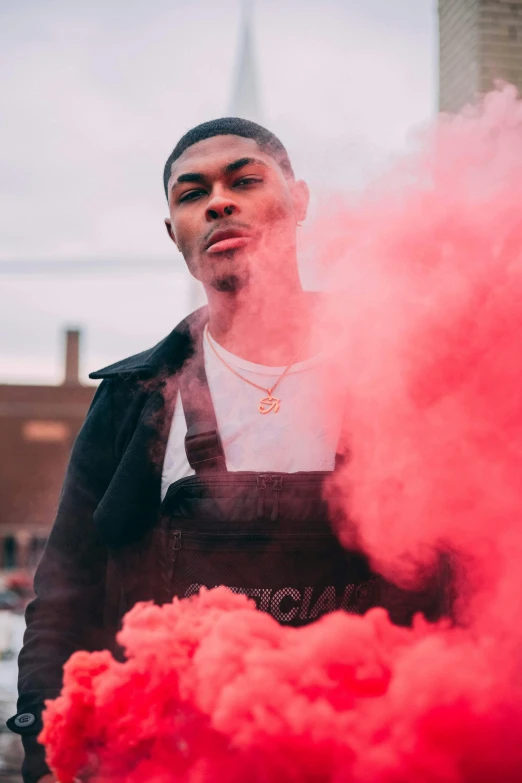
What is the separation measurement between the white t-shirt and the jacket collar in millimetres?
151

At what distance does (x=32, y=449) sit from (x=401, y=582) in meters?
31.4

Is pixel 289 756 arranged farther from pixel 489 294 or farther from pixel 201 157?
pixel 201 157

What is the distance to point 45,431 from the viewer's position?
31703 millimetres

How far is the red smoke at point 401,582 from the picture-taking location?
3.85 ft

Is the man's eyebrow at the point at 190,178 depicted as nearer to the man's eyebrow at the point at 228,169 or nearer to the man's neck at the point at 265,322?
the man's eyebrow at the point at 228,169

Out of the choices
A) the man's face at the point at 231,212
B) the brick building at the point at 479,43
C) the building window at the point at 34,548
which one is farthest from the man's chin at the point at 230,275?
the building window at the point at 34,548

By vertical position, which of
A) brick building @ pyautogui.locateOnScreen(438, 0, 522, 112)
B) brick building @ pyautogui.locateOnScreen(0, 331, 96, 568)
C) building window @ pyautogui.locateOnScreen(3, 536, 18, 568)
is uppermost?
brick building @ pyautogui.locateOnScreen(438, 0, 522, 112)

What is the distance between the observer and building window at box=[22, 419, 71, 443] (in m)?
31.5

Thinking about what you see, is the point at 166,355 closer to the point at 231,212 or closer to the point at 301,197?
the point at 231,212

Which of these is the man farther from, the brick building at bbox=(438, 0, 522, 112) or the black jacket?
the brick building at bbox=(438, 0, 522, 112)

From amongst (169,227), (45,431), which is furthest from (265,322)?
(45,431)

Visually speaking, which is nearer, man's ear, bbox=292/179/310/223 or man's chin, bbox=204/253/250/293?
man's chin, bbox=204/253/250/293

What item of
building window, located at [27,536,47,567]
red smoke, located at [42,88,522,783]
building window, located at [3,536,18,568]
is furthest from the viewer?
building window, located at [3,536,18,568]

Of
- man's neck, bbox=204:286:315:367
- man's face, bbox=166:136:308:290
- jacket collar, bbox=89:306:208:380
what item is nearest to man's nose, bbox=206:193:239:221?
man's face, bbox=166:136:308:290
